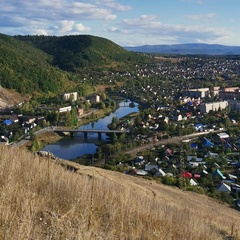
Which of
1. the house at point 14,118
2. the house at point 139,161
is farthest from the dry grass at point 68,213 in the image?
the house at point 14,118

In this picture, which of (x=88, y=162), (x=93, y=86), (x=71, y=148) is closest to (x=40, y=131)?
(x=71, y=148)

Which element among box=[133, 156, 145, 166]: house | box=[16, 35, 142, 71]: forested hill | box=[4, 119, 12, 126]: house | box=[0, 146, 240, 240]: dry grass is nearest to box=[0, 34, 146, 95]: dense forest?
box=[16, 35, 142, 71]: forested hill

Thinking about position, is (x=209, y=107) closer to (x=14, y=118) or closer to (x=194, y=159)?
(x=14, y=118)

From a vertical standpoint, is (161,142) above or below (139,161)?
below

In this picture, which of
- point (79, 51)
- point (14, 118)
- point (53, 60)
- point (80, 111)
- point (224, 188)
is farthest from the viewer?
point (79, 51)

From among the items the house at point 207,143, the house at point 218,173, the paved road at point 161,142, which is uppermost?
the house at point 218,173

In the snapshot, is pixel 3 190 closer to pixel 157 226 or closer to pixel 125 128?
pixel 157 226

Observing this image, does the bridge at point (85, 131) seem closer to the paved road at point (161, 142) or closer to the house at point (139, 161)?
the paved road at point (161, 142)

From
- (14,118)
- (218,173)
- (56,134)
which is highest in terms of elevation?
(218,173)

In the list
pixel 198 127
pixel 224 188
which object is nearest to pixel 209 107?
pixel 198 127

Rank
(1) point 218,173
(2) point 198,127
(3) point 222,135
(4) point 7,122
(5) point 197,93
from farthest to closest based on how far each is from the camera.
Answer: (5) point 197,93, (4) point 7,122, (2) point 198,127, (3) point 222,135, (1) point 218,173
